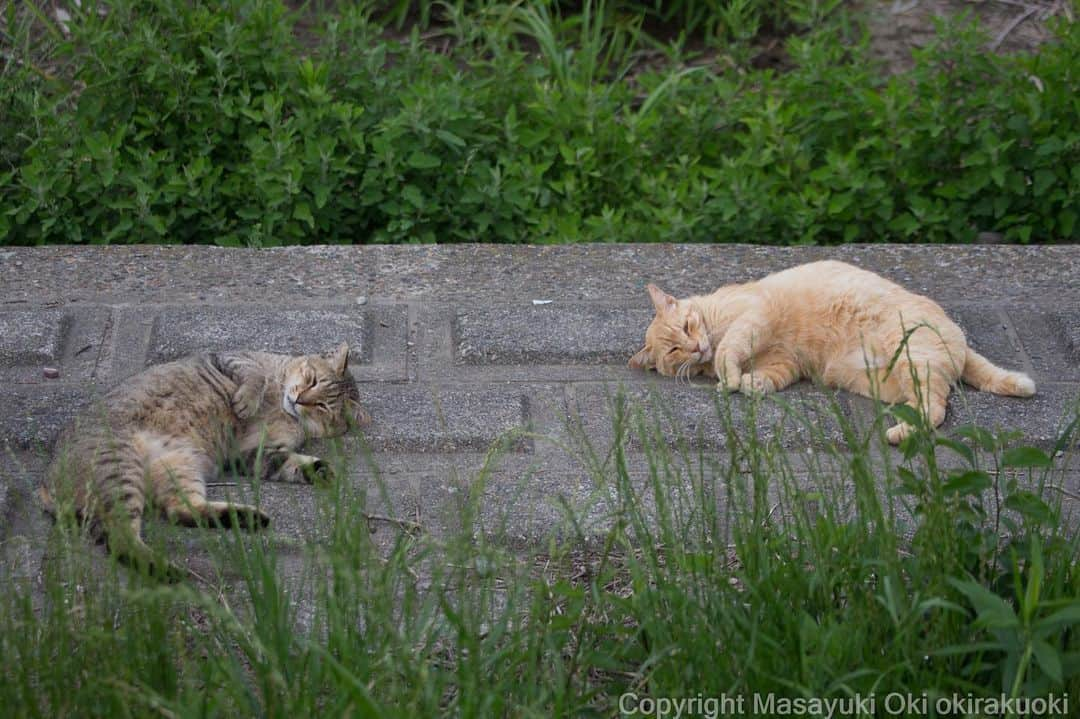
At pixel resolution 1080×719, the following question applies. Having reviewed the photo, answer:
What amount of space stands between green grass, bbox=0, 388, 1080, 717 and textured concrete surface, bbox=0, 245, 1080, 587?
0.63 metres

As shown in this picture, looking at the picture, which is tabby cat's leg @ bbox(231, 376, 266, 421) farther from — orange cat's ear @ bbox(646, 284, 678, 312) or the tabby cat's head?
orange cat's ear @ bbox(646, 284, 678, 312)

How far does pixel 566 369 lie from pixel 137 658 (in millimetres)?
1990

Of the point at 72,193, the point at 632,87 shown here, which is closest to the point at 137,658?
the point at 72,193

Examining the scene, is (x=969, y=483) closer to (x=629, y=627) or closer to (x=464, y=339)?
(x=629, y=627)

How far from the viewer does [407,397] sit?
3.86m

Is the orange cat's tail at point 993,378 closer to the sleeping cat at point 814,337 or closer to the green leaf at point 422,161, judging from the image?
the sleeping cat at point 814,337

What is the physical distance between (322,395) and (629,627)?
4.34 ft

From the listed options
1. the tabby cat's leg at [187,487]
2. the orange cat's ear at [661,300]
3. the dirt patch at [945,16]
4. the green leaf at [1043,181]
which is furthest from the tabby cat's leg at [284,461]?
the dirt patch at [945,16]

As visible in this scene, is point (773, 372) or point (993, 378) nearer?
point (993, 378)

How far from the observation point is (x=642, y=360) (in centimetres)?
406

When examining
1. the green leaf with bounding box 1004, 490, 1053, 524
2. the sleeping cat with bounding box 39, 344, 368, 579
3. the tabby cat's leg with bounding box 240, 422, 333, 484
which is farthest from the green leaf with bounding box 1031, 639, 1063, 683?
the tabby cat's leg with bounding box 240, 422, 333, 484

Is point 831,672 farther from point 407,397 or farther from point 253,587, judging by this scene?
point 407,397

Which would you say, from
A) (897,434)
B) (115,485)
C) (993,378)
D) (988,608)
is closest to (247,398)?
(115,485)

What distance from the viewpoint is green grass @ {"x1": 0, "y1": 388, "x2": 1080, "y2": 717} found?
217 cm
